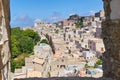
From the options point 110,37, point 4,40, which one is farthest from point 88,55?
point 4,40

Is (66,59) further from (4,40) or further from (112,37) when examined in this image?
(4,40)

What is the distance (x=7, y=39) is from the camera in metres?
3.74

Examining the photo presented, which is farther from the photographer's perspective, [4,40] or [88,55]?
[88,55]

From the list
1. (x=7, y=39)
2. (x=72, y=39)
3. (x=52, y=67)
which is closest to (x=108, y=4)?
(x=7, y=39)

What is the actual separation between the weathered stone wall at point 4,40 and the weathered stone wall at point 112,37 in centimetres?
136

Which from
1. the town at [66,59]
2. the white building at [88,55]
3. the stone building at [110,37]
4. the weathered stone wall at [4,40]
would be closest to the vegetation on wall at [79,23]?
the town at [66,59]

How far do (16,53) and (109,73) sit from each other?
22493mm

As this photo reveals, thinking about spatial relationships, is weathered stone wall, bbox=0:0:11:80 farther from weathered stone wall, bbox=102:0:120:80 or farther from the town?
the town

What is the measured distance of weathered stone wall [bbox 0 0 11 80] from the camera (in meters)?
3.46

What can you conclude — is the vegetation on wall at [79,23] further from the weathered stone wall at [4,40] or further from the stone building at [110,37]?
the weathered stone wall at [4,40]

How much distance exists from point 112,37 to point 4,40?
4.96 feet

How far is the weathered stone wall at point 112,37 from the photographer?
435 cm

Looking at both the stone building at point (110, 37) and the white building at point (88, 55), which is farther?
the white building at point (88, 55)

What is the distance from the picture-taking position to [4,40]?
359 cm
